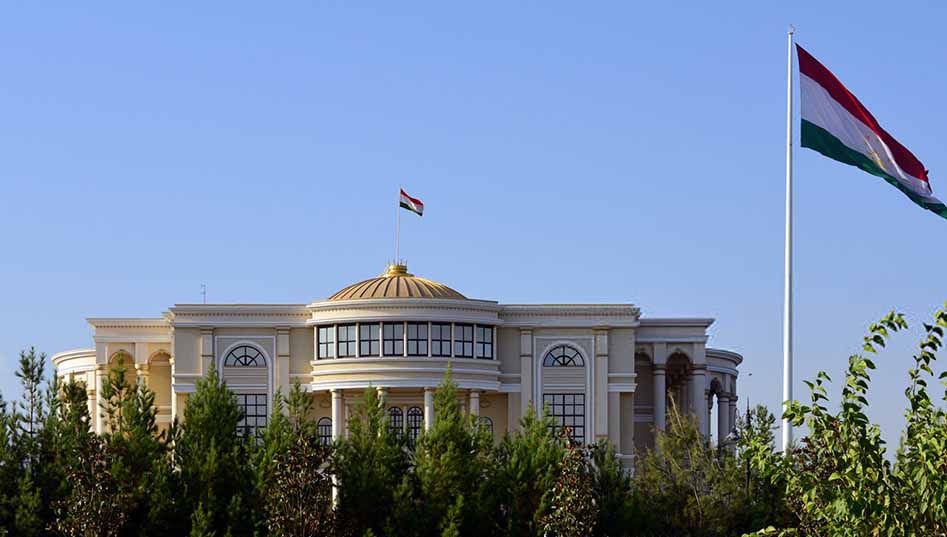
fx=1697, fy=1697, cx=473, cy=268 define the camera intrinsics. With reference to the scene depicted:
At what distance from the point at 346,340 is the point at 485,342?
5.40 meters

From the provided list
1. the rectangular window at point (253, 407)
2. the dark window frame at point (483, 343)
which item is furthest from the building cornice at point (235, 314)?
the dark window frame at point (483, 343)

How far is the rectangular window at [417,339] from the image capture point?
64000mm

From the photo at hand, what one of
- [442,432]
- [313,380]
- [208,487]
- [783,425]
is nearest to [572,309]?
[313,380]

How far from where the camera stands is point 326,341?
65938 mm

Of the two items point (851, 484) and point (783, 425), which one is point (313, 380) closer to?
point (783, 425)

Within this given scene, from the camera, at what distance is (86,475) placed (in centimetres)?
3953

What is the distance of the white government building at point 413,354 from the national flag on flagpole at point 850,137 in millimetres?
33269

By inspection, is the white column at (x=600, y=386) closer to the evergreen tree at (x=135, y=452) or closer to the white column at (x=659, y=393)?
the white column at (x=659, y=393)

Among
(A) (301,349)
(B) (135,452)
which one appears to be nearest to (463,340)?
(A) (301,349)

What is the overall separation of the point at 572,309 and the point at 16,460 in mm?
28118

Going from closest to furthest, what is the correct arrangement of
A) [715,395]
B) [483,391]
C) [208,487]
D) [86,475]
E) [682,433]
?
[86,475] < [208,487] < [682,433] < [483,391] < [715,395]

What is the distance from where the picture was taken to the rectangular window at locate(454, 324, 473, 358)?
64750 mm

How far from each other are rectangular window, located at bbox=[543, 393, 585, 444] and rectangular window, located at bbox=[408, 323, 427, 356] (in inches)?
215

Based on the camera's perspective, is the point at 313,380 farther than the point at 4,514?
Yes
